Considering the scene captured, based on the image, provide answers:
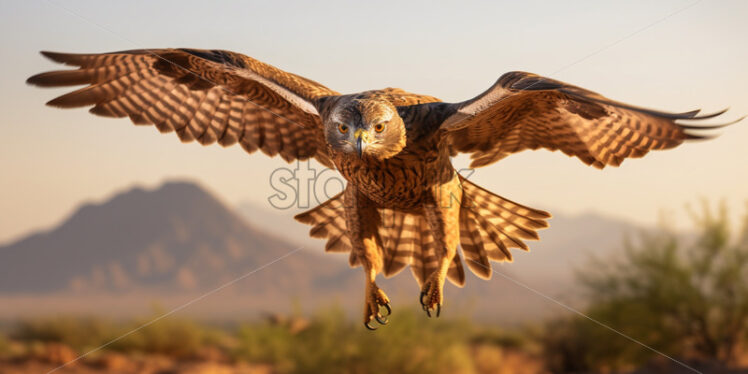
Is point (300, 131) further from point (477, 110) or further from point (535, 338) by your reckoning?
point (535, 338)

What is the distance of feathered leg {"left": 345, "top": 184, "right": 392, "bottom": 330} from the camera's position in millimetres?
4812

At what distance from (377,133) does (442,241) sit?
1210 millimetres

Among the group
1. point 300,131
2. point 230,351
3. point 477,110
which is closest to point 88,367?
point 230,351

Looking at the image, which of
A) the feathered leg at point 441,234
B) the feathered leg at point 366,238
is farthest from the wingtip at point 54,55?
the feathered leg at point 441,234

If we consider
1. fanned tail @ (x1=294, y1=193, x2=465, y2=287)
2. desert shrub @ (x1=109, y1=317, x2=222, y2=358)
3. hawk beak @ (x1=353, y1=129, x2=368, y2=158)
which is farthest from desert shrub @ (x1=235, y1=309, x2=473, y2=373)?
hawk beak @ (x1=353, y1=129, x2=368, y2=158)

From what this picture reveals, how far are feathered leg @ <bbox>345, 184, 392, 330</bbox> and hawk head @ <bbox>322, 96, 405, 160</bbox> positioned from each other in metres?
0.81

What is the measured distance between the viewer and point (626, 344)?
1614 centimetres

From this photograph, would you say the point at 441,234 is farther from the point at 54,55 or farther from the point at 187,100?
the point at 54,55

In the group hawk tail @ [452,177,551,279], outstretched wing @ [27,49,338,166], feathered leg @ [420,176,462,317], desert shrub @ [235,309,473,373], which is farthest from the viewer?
desert shrub @ [235,309,473,373]

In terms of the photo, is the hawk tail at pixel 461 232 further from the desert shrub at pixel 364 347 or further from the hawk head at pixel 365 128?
the desert shrub at pixel 364 347

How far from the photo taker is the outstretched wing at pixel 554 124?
4.06 metres

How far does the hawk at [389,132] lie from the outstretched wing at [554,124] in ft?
0.03

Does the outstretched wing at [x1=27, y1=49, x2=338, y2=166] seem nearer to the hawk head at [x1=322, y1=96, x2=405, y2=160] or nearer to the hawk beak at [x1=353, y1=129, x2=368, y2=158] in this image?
the hawk head at [x1=322, y1=96, x2=405, y2=160]

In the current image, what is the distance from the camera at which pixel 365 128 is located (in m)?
4.04
